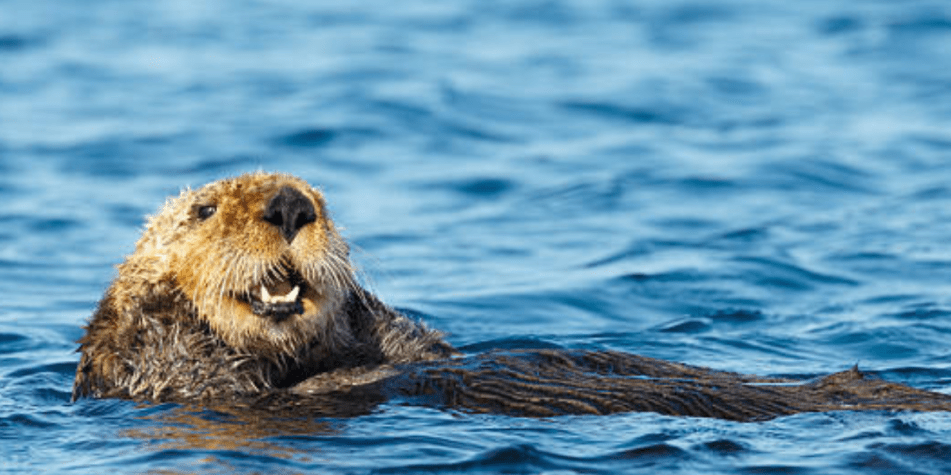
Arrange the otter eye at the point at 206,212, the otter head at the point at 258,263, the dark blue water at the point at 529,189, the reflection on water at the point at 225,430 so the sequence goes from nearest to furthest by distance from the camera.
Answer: the reflection on water at the point at 225,430 → the dark blue water at the point at 529,189 → the otter head at the point at 258,263 → the otter eye at the point at 206,212

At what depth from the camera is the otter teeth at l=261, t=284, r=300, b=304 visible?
4.79 meters

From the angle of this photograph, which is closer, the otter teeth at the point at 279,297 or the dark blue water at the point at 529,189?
the dark blue water at the point at 529,189

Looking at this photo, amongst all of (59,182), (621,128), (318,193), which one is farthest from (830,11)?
(318,193)

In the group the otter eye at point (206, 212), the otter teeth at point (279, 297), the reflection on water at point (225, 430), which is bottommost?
the reflection on water at point (225, 430)

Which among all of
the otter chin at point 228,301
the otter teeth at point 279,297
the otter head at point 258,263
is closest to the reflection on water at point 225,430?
the otter chin at point 228,301

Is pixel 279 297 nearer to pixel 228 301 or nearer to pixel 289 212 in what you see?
pixel 228 301

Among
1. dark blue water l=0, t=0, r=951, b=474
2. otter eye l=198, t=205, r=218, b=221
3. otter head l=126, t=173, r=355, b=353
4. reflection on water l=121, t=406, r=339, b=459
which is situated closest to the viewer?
reflection on water l=121, t=406, r=339, b=459

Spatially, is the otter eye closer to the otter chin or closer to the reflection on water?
the otter chin

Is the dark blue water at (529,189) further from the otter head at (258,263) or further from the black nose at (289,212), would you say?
the black nose at (289,212)

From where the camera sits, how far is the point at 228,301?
4859 millimetres

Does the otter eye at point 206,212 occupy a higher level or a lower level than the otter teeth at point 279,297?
higher

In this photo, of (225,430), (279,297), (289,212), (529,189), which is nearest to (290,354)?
(279,297)

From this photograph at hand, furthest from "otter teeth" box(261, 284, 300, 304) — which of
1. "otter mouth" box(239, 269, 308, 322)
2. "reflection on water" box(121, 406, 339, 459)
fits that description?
"reflection on water" box(121, 406, 339, 459)

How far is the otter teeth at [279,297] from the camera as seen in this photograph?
4793 millimetres
